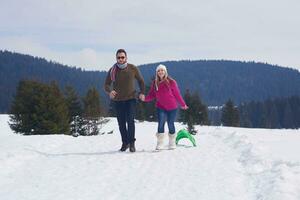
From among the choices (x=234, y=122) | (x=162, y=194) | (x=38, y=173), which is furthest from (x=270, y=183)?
(x=234, y=122)

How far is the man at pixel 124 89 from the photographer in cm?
1063

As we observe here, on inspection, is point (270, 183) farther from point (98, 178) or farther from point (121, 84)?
point (121, 84)

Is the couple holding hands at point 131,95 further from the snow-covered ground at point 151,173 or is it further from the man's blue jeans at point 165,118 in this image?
the snow-covered ground at point 151,173

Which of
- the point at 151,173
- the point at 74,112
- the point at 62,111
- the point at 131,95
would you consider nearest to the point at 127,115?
the point at 131,95

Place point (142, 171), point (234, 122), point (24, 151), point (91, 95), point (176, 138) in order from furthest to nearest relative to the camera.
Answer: point (234, 122)
point (91, 95)
point (176, 138)
point (24, 151)
point (142, 171)

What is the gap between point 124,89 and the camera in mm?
10680

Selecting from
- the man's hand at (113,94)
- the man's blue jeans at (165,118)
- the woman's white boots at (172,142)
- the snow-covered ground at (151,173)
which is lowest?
the snow-covered ground at (151,173)

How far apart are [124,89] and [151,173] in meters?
2.97

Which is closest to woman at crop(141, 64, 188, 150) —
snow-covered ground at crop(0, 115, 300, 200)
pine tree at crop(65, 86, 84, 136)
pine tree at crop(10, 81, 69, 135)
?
snow-covered ground at crop(0, 115, 300, 200)

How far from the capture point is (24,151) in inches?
417

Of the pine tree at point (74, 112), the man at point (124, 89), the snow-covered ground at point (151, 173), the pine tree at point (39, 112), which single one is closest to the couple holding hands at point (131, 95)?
the man at point (124, 89)

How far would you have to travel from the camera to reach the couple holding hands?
1067 cm

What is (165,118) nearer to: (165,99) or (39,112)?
(165,99)

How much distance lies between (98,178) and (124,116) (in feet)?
10.4
